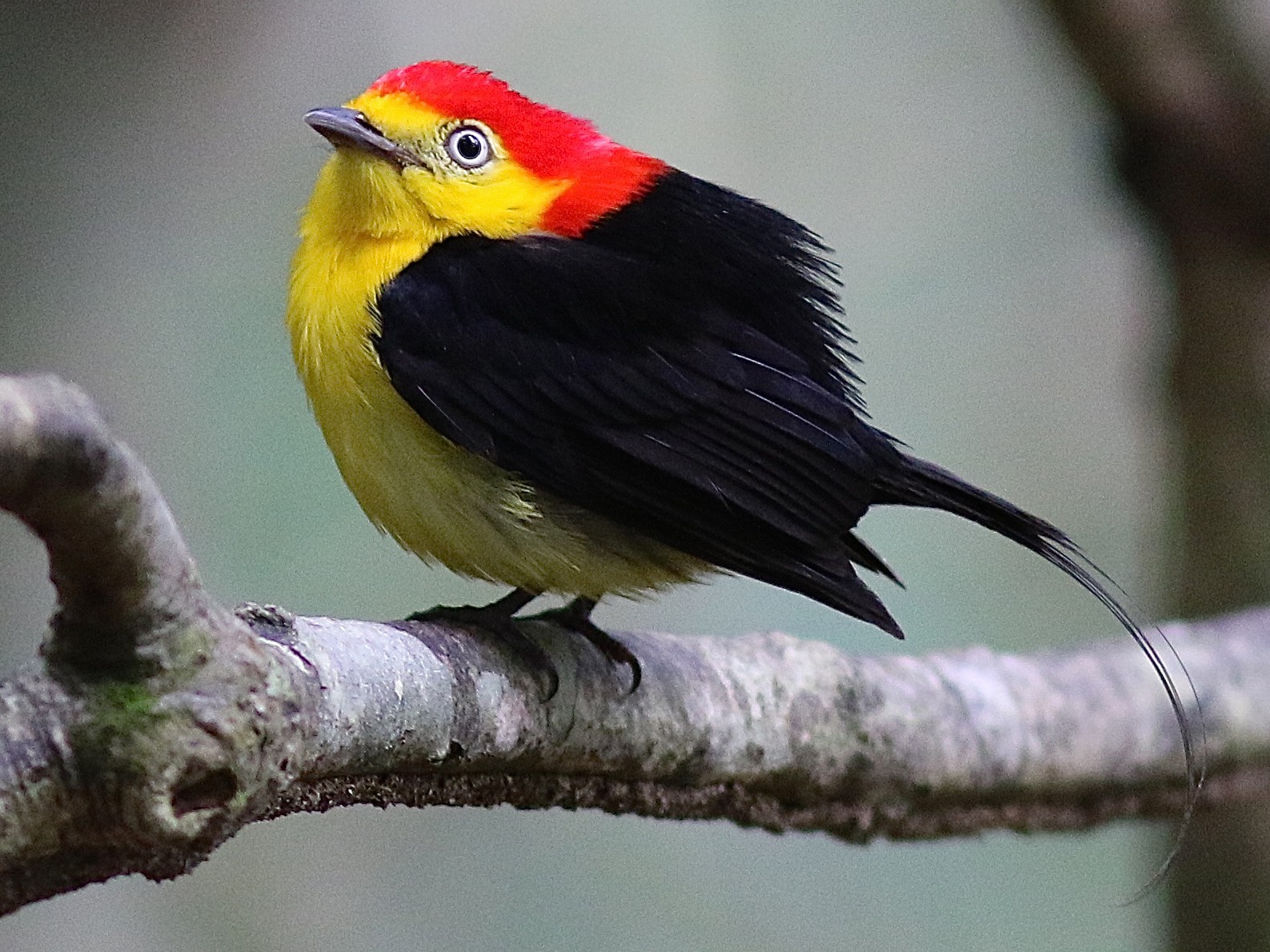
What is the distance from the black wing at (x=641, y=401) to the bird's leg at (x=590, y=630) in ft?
1.07

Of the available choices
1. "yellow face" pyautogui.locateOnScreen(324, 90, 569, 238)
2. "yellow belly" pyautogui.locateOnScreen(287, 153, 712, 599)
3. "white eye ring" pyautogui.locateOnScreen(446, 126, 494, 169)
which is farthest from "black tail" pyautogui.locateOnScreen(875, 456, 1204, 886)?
"white eye ring" pyautogui.locateOnScreen(446, 126, 494, 169)

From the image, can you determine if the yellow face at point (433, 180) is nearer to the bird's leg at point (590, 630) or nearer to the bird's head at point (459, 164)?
the bird's head at point (459, 164)

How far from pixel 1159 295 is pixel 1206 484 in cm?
72

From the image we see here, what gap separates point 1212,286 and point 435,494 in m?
3.01

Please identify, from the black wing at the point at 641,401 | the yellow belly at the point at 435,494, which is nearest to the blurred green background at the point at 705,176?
the yellow belly at the point at 435,494

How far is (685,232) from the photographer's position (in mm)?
2891

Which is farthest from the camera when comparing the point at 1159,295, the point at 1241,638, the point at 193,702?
the point at 1159,295

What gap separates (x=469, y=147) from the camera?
2.87 m

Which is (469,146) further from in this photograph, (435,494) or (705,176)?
(705,176)

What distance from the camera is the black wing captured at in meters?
2.52

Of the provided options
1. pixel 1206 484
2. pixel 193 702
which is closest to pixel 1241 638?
pixel 1206 484

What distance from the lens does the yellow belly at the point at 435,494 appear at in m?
2.56

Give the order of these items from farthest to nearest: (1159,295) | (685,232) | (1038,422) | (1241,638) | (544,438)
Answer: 1. (1038,422)
2. (1159,295)
3. (1241,638)
4. (685,232)
5. (544,438)

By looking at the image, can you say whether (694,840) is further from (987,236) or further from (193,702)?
(193,702)
